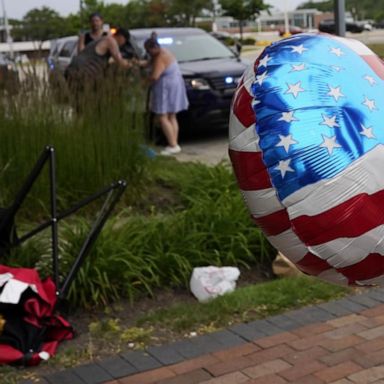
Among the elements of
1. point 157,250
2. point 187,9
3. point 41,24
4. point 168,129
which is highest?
point 187,9

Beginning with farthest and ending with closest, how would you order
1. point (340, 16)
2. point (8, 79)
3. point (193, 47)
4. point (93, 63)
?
point (193, 47)
point (93, 63)
point (8, 79)
point (340, 16)

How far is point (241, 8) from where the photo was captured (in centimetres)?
4131

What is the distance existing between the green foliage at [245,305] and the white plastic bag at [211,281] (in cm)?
9

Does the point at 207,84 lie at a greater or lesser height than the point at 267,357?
greater

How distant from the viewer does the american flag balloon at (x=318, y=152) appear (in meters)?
1.97

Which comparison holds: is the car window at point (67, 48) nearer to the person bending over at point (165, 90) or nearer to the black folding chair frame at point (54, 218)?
the person bending over at point (165, 90)

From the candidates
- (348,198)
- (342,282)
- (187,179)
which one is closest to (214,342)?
(342,282)

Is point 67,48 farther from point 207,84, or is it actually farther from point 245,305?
point 245,305

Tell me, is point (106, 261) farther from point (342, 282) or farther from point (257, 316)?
point (342, 282)

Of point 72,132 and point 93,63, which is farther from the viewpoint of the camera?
point 93,63

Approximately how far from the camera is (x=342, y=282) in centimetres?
223

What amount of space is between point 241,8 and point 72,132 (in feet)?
119

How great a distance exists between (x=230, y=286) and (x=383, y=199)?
9.97 ft

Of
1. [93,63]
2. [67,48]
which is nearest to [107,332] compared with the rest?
[93,63]
